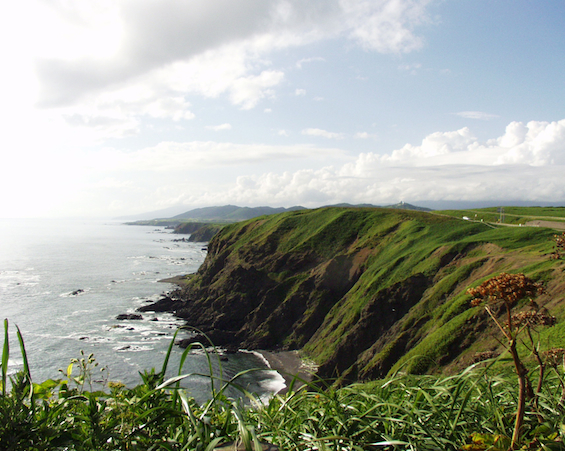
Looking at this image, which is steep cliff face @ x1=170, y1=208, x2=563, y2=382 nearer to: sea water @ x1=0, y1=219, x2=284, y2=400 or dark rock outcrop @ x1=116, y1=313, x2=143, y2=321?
sea water @ x1=0, y1=219, x2=284, y2=400

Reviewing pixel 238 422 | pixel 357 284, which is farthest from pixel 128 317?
pixel 238 422

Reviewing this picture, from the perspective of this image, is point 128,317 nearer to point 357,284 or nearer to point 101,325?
point 101,325

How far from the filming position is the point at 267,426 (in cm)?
316

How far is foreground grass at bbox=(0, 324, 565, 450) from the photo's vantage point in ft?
8.05

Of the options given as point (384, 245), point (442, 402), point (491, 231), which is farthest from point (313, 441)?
point (384, 245)

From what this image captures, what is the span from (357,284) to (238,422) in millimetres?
54733

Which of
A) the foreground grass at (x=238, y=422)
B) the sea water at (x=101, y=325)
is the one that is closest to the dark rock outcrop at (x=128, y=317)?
the sea water at (x=101, y=325)

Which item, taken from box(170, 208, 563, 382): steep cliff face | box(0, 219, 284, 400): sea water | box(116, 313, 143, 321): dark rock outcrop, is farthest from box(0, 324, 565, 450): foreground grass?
box(116, 313, 143, 321): dark rock outcrop

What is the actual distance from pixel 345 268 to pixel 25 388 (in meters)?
60.5

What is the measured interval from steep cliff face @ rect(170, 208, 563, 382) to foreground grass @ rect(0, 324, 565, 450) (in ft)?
69.8

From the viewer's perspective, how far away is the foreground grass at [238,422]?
2453 mm

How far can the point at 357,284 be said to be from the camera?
55812 mm

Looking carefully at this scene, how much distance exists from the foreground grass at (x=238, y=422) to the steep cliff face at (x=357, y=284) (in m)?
21.3

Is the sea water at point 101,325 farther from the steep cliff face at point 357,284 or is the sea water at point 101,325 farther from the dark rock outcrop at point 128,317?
the steep cliff face at point 357,284
